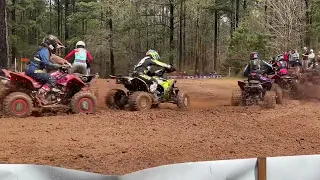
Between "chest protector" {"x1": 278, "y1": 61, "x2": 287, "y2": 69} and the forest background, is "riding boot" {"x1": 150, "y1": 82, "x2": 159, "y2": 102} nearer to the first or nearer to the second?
"chest protector" {"x1": 278, "y1": 61, "x2": 287, "y2": 69}

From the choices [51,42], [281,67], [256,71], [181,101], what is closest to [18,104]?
[51,42]

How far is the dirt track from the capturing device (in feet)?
17.5

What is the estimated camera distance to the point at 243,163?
2299 mm

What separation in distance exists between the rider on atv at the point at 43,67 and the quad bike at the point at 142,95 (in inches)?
67.8

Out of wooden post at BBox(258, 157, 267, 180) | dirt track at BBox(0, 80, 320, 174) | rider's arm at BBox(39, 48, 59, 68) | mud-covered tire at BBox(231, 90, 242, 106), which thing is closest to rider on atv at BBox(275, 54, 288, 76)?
mud-covered tire at BBox(231, 90, 242, 106)

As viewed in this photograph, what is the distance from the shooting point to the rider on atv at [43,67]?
888cm

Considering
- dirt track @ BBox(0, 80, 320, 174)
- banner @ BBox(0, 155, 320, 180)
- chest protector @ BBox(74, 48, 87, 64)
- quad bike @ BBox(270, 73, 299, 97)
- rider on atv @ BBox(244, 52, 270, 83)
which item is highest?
chest protector @ BBox(74, 48, 87, 64)

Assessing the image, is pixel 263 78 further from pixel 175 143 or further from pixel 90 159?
pixel 90 159

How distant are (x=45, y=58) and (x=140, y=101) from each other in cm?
230

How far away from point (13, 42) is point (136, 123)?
34.7m

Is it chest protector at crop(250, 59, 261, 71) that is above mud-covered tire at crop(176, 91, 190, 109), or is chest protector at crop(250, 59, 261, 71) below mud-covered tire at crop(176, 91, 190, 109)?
above

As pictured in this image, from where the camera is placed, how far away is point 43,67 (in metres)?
9.03

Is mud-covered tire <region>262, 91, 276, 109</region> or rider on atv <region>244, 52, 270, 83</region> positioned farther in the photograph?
rider on atv <region>244, 52, 270, 83</region>

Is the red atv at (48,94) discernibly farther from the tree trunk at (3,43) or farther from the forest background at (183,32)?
the forest background at (183,32)
